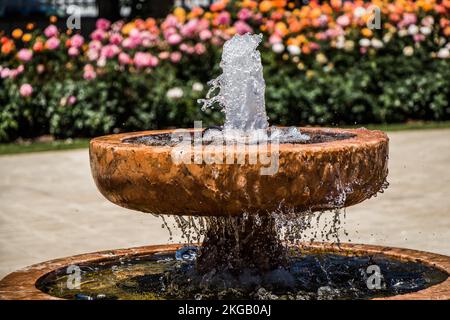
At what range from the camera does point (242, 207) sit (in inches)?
146

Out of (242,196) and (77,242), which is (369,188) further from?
(77,242)

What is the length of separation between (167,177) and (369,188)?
0.82 metres

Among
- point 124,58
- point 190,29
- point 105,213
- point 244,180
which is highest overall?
point 190,29

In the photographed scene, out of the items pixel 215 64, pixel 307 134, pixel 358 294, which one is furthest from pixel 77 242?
pixel 215 64

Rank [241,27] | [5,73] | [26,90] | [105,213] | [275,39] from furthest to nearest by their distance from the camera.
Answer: [241,27]
[275,39]
[5,73]
[26,90]
[105,213]

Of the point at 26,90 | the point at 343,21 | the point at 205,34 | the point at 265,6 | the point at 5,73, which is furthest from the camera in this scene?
the point at 265,6

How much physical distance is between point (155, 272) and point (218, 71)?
7.91 metres

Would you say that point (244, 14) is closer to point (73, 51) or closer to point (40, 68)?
point (73, 51)

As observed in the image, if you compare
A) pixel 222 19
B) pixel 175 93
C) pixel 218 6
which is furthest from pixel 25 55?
pixel 218 6

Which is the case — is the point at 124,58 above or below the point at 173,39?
below

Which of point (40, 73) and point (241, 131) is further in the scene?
point (40, 73)

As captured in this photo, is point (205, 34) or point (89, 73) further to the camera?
point (205, 34)

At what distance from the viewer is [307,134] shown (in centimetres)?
466

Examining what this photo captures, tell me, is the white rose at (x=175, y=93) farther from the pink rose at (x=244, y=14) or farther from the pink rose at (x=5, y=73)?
the pink rose at (x=5, y=73)
